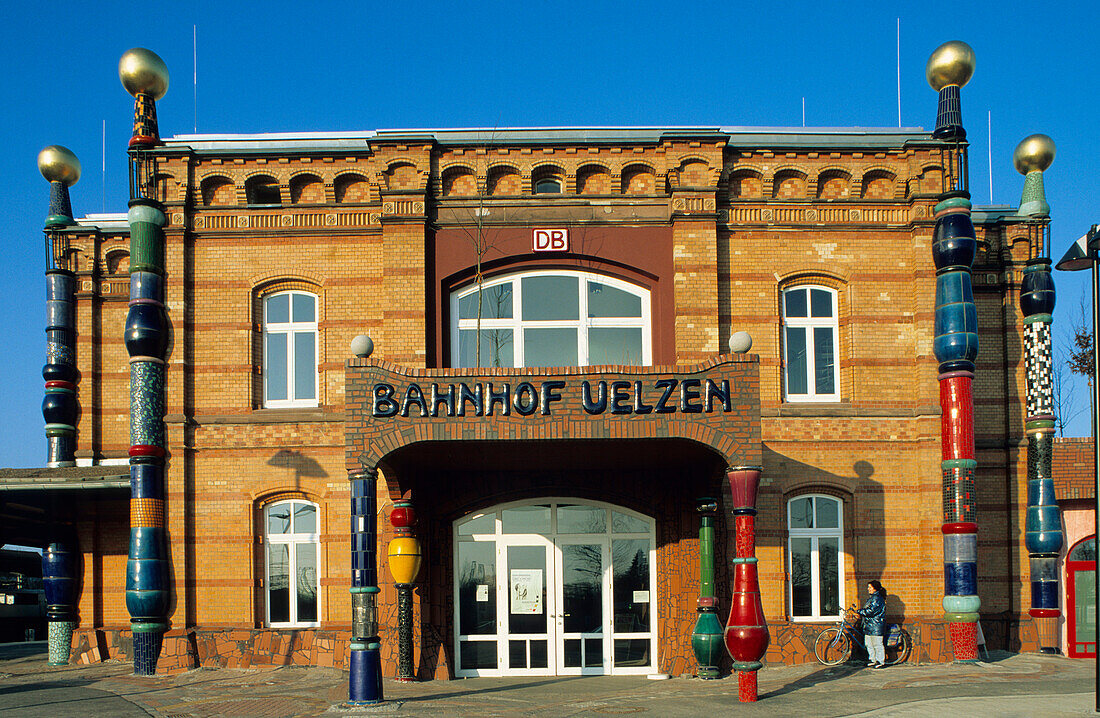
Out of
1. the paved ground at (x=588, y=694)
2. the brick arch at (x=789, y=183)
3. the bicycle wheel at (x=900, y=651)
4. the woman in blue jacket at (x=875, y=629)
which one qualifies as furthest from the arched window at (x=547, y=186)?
the bicycle wheel at (x=900, y=651)

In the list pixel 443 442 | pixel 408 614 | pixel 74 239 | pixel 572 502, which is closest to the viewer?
pixel 443 442

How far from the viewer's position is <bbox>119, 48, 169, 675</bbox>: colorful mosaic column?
16672 mm

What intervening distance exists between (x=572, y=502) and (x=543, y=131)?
6433 mm

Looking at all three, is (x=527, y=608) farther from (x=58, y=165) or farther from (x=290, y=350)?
(x=58, y=165)

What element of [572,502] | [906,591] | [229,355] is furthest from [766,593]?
[229,355]

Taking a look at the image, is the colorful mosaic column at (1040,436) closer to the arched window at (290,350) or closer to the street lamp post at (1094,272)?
the street lamp post at (1094,272)

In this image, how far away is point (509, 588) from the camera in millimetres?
17125

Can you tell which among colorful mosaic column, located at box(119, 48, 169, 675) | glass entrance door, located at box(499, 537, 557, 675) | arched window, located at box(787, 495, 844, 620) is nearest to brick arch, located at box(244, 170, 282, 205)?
colorful mosaic column, located at box(119, 48, 169, 675)

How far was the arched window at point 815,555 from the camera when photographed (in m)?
17.1

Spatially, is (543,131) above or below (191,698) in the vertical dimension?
above

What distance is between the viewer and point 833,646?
16.3 m

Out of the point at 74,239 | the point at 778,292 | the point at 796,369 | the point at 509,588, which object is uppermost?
the point at 74,239

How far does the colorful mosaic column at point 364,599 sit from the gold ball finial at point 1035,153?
13376 millimetres

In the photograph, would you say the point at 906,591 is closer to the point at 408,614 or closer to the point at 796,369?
the point at 796,369
